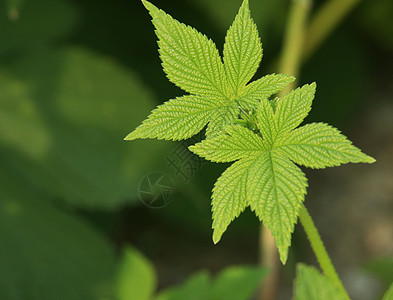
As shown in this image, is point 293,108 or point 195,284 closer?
point 293,108

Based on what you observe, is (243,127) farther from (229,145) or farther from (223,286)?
(223,286)

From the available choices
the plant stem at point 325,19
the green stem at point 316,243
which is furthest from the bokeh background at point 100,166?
the green stem at point 316,243

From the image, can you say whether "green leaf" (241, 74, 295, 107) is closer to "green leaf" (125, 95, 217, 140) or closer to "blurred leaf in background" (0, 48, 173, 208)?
"green leaf" (125, 95, 217, 140)

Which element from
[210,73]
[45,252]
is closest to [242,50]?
[210,73]

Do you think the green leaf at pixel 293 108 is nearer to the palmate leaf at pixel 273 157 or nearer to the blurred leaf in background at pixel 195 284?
the palmate leaf at pixel 273 157

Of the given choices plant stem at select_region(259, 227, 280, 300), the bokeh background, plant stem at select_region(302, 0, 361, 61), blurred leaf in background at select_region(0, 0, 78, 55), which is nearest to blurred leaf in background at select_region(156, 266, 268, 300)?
the bokeh background

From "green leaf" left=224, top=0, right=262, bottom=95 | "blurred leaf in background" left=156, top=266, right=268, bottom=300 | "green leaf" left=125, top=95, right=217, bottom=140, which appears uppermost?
"green leaf" left=224, top=0, right=262, bottom=95

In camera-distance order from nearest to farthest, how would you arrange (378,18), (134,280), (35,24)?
1. (134,280)
2. (35,24)
3. (378,18)
